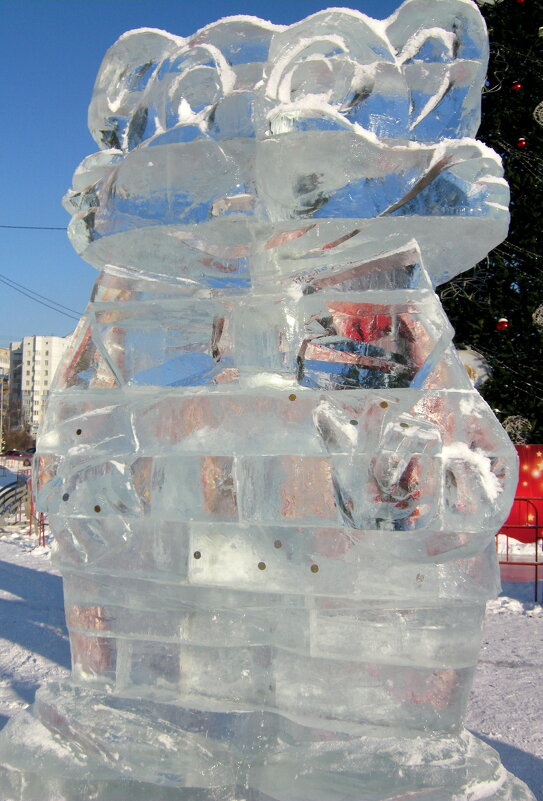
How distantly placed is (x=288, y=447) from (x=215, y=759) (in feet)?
3.05

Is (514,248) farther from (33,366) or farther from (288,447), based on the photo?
(33,366)

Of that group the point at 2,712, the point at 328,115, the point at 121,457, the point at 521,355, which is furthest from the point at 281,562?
the point at 521,355

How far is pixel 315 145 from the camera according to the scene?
2.03 m

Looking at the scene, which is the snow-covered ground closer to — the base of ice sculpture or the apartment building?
the base of ice sculpture

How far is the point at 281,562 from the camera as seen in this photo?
7.08 ft

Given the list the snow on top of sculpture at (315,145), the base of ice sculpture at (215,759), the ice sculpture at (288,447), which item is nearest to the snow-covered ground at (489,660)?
the base of ice sculpture at (215,759)

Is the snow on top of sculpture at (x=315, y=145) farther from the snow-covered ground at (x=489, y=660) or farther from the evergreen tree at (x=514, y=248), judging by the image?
the evergreen tree at (x=514, y=248)

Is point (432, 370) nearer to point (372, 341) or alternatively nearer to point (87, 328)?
point (372, 341)

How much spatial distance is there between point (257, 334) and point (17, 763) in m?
1.48

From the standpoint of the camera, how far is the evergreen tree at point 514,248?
862 centimetres

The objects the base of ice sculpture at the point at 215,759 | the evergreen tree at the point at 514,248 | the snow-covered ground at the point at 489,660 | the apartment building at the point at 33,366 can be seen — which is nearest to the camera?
the base of ice sculpture at the point at 215,759

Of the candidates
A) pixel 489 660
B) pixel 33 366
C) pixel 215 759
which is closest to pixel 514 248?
pixel 489 660

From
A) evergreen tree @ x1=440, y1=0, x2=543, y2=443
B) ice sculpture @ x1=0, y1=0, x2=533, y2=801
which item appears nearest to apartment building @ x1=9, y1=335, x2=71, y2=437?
evergreen tree @ x1=440, y1=0, x2=543, y2=443

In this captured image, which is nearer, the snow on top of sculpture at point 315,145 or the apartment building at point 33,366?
the snow on top of sculpture at point 315,145
